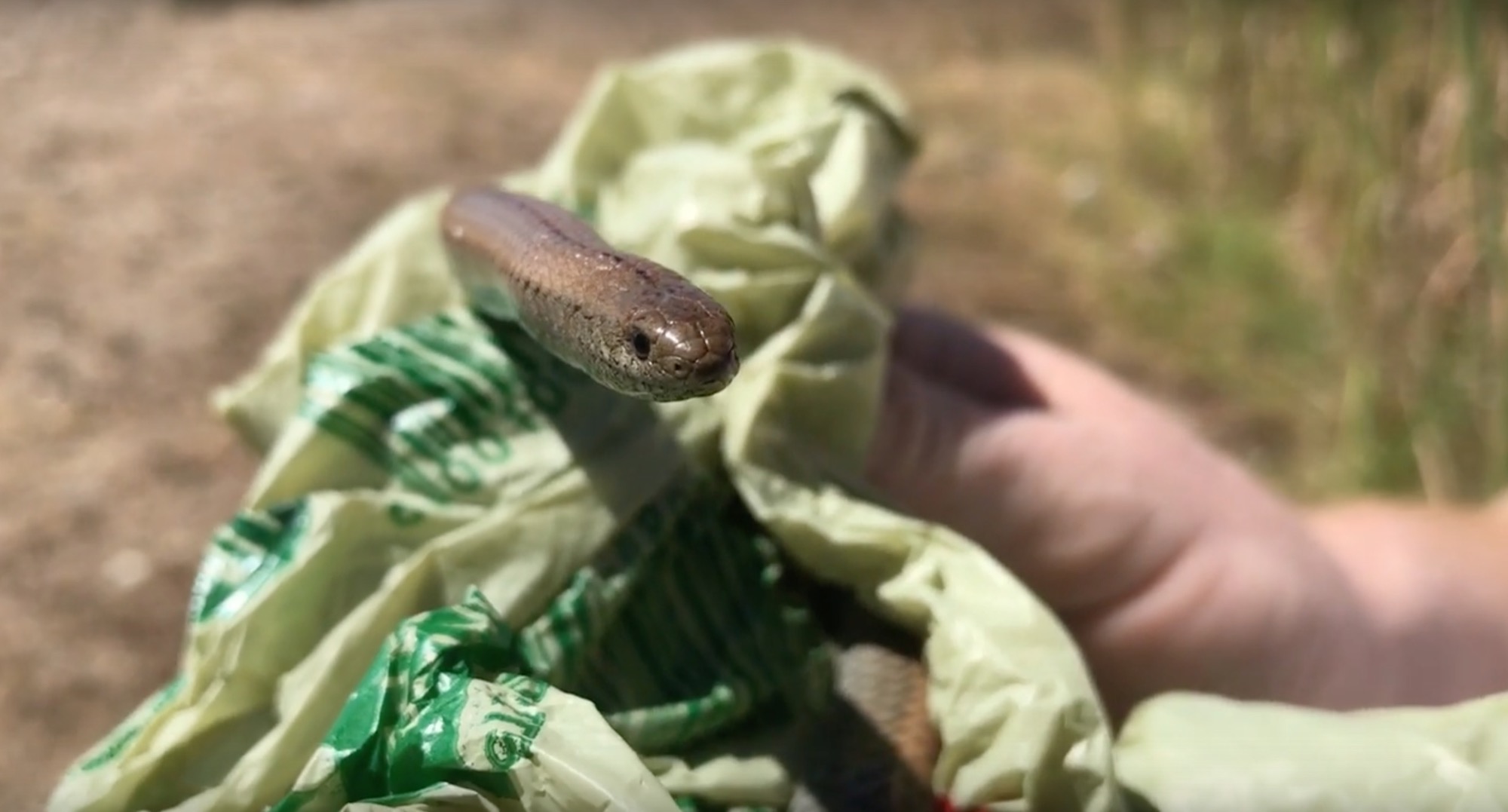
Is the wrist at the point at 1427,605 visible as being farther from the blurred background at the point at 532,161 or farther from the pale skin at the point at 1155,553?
the blurred background at the point at 532,161

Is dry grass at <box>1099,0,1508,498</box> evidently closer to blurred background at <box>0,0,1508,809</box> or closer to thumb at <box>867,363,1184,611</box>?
blurred background at <box>0,0,1508,809</box>

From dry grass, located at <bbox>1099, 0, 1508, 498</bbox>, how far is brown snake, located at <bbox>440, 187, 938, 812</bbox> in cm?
75

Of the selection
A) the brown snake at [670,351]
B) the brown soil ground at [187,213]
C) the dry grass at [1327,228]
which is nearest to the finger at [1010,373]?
the brown snake at [670,351]

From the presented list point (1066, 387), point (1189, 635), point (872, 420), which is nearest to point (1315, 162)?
point (1066, 387)

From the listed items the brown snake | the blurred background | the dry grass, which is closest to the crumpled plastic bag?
the brown snake

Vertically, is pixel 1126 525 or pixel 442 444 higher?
pixel 442 444

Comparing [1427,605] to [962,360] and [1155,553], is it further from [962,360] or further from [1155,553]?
[962,360]

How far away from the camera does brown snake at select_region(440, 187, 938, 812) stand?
62 centimetres

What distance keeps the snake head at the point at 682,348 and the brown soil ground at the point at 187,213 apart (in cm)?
70

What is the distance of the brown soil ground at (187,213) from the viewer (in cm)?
126

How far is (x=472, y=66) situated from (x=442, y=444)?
87.4 inches

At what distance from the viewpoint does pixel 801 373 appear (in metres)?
0.77

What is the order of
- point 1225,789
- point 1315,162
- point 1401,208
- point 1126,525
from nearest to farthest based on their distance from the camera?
point 1225,789
point 1126,525
point 1401,208
point 1315,162

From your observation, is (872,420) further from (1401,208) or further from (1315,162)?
(1315,162)
